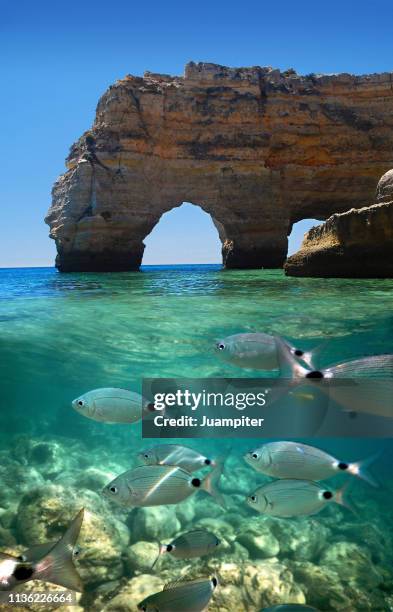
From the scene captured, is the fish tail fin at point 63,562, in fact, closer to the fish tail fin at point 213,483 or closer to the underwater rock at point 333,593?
the fish tail fin at point 213,483

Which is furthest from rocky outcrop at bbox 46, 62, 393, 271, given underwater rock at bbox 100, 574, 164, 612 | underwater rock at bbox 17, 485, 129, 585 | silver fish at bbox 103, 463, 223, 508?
silver fish at bbox 103, 463, 223, 508

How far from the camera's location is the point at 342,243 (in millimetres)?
17250

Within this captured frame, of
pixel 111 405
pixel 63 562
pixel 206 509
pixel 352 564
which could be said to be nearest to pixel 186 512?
pixel 206 509

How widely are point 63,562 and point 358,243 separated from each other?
15817 millimetres

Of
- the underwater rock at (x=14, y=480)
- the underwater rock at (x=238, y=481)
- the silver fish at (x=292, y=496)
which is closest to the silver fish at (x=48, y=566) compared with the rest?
the silver fish at (x=292, y=496)

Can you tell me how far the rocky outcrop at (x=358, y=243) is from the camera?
16.0 meters

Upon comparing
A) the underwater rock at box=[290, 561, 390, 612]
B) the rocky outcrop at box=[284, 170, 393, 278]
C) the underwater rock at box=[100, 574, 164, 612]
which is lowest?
the underwater rock at box=[290, 561, 390, 612]

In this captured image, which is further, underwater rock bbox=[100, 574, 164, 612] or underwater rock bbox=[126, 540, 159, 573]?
underwater rock bbox=[126, 540, 159, 573]

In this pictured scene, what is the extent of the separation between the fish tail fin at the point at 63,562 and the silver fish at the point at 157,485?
0.56 m

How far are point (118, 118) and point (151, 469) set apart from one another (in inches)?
1398

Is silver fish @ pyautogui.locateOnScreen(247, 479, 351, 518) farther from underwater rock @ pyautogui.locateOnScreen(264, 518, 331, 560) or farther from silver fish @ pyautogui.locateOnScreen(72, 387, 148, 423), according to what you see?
underwater rock @ pyautogui.locateOnScreen(264, 518, 331, 560)

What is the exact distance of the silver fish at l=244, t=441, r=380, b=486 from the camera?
11.1 ft

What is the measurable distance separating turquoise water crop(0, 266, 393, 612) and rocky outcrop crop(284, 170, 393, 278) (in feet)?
13.6

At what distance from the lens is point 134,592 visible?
4395 mm
